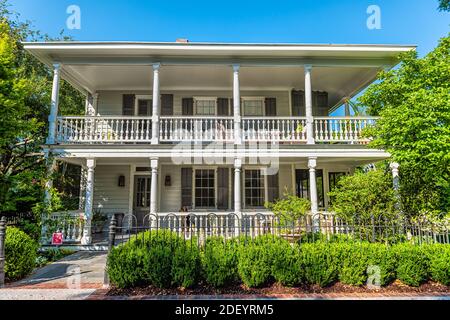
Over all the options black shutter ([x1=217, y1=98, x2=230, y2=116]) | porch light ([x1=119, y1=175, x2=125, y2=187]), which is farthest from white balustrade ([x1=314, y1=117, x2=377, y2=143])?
porch light ([x1=119, y1=175, x2=125, y2=187])

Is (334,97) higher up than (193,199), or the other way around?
(334,97)

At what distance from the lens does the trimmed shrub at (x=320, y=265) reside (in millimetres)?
4879

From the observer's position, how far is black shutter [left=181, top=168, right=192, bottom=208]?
11422 millimetres

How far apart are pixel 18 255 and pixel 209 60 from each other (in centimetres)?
787

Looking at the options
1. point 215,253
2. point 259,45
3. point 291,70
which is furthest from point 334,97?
point 215,253

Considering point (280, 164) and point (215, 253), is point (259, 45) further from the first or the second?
point (215, 253)

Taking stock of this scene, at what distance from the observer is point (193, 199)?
11500 millimetres

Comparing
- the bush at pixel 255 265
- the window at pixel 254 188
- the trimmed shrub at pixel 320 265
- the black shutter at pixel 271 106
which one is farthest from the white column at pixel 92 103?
the trimmed shrub at pixel 320 265

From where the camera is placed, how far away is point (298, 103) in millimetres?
12133

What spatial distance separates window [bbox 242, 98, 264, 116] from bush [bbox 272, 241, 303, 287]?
8227mm

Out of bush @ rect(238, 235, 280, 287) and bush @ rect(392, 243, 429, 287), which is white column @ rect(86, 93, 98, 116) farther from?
bush @ rect(392, 243, 429, 287)

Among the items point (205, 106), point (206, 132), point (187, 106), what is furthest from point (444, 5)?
point (187, 106)
